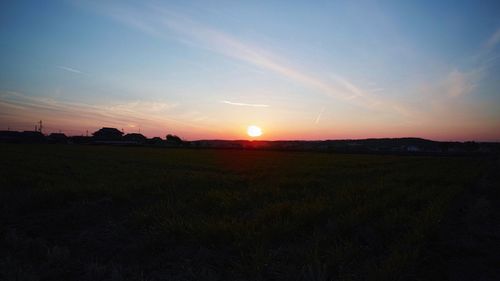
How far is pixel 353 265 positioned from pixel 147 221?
14.3 ft

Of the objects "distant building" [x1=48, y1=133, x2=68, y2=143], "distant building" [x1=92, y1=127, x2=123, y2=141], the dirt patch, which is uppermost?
"distant building" [x1=92, y1=127, x2=123, y2=141]

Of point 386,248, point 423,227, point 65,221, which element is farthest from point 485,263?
point 65,221

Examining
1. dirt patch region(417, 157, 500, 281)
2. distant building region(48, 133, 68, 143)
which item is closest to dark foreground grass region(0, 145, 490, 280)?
dirt patch region(417, 157, 500, 281)

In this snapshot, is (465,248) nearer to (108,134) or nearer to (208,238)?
(208,238)

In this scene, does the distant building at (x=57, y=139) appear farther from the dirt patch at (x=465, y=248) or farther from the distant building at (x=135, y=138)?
the dirt patch at (x=465, y=248)

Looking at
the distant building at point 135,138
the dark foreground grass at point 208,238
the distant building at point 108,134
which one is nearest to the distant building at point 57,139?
the distant building at point 108,134

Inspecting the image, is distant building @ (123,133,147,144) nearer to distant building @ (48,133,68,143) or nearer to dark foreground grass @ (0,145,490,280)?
distant building @ (48,133,68,143)

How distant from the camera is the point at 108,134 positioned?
112m

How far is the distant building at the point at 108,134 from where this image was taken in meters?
107

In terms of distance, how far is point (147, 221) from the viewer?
6312mm

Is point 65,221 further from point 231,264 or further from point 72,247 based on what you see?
point 231,264

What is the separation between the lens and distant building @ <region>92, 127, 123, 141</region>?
106887 millimetres

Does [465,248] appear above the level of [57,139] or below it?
below

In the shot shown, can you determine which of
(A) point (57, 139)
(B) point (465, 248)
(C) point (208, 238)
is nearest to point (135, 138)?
(A) point (57, 139)
